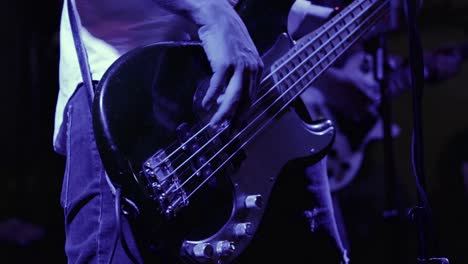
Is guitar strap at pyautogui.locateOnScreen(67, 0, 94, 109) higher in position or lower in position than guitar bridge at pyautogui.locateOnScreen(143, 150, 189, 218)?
higher

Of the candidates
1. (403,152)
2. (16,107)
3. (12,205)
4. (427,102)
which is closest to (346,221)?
(403,152)

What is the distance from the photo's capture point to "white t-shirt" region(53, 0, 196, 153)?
3.84 ft

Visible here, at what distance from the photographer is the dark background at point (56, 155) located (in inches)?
114

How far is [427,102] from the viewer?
4020 millimetres

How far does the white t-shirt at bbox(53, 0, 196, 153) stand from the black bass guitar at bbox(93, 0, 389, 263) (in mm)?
96

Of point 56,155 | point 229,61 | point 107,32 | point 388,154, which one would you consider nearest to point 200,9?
point 229,61

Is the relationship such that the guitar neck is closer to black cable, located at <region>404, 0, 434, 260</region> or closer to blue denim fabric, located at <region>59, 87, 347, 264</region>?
blue denim fabric, located at <region>59, 87, 347, 264</region>

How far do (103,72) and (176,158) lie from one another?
0.22 metres

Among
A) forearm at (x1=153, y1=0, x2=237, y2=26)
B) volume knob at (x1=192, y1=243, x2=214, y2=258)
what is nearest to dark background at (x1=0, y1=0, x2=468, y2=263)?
volume knob at (x1=192, y1=243, x2=214, y2=258)

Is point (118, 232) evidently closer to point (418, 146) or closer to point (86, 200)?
point (86, 200)

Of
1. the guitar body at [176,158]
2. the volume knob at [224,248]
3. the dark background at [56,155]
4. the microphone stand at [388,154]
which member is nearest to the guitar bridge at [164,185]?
the guitar body at [176,158]

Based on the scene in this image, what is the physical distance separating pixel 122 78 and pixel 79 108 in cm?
14

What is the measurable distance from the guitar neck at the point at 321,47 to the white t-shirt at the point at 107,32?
0.28 meters

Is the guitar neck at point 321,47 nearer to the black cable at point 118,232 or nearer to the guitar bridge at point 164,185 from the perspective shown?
the guitar bridge at point 164,185
